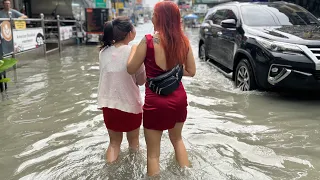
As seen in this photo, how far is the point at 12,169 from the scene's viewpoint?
3129 millimetres

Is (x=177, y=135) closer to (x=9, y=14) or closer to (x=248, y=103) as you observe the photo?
(x=248, y=103)

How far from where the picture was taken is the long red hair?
2.53 m

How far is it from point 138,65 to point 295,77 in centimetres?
316

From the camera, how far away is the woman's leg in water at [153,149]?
Answer: 2.72 m

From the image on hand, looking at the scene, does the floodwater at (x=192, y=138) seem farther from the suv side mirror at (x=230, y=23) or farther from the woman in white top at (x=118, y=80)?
the suv side mirror at (x=230, y=23)

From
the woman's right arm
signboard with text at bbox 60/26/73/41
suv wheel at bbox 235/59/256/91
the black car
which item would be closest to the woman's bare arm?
the woman's right arm

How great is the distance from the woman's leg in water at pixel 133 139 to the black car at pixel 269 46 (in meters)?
2.77

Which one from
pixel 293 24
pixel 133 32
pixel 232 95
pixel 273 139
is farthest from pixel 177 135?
pixel 293 24

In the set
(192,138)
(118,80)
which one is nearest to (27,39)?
(192,138)

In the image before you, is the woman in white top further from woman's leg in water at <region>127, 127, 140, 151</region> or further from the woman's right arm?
the woman's right arm

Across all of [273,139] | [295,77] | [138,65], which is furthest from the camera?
[295,77]

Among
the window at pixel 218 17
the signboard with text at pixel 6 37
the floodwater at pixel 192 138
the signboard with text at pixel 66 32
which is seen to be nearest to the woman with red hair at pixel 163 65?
the floodwater at pixel 192 138

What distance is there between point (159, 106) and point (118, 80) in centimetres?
48

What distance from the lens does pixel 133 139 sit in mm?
3188
